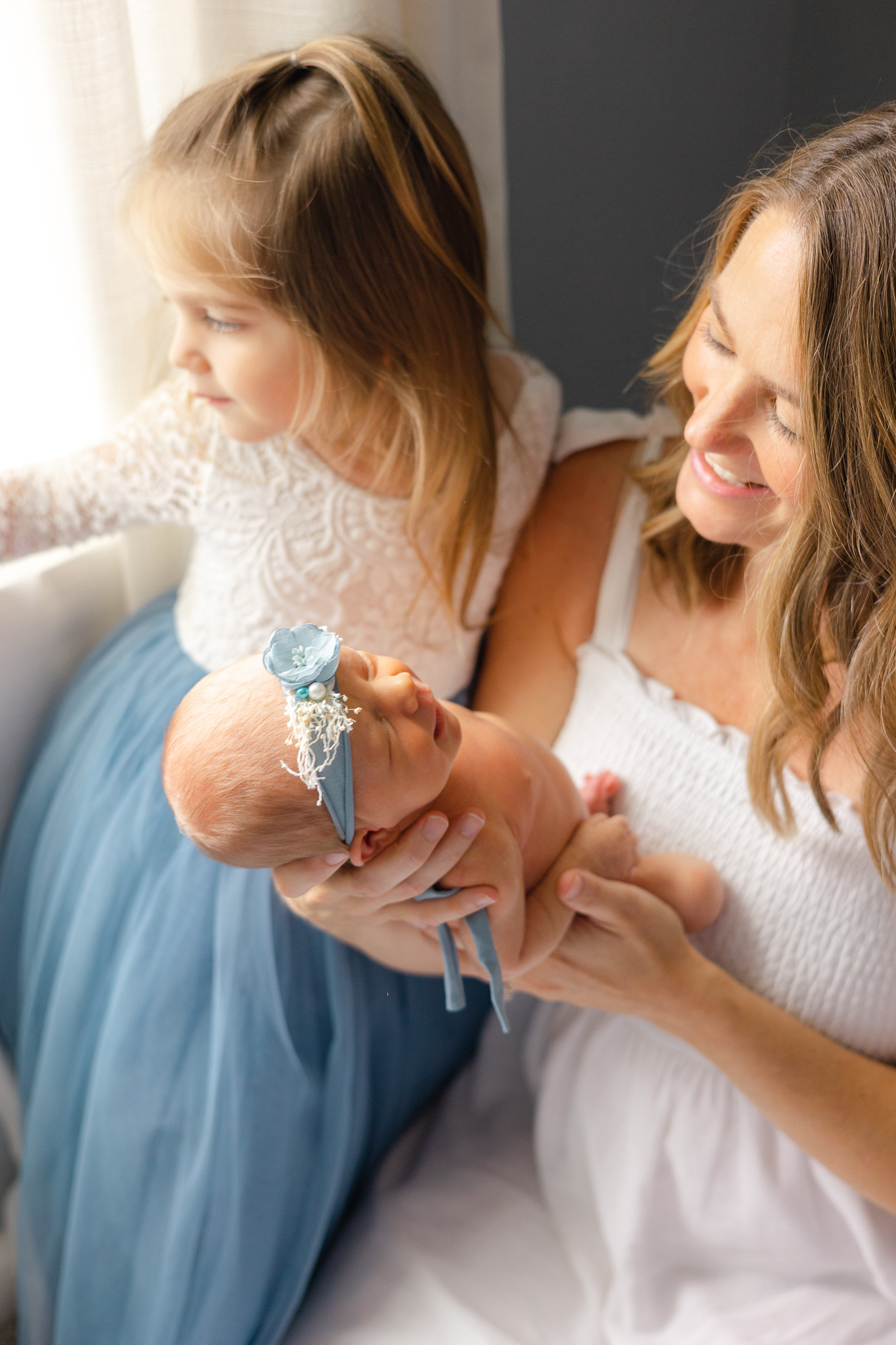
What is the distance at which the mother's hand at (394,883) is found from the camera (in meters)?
0.86

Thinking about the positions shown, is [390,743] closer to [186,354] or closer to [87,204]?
[186,354]

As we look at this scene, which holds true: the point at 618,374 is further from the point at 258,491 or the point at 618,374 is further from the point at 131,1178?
the point at 131,1178

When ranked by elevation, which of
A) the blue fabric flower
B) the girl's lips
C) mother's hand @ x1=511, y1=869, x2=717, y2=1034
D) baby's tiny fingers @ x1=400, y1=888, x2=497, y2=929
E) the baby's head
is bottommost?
mother's hand @ x1=511, y1=869, x2=717, y2=1034

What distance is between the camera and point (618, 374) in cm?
163

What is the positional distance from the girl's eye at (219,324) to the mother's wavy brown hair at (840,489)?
461 millimetres

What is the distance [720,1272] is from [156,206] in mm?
1260

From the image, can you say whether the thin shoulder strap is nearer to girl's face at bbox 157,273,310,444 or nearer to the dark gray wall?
the dark gray wall

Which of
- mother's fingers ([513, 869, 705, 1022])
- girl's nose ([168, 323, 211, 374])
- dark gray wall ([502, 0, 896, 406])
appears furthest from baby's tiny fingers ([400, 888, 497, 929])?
dark gray wall ([502, 0, 896, 406])

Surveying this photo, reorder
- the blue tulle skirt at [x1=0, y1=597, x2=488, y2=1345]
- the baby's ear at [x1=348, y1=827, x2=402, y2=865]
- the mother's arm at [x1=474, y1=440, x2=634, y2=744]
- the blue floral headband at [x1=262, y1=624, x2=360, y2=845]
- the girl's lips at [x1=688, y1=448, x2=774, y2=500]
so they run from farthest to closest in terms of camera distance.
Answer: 1. the mother's arm at [x1=474, y1=440, x2=634, y2=744]
2. the blue tulle skirt at [x1=0, y1=597, x2=488, y2=1345]
3. the girl's lips at [x1=688, y1=448, x2=774, y2=500]
4. the baby's ear at [x1=348, y1=827, x2=402, y2=865]
5. the blue floral headband at [x1=262, y1=624, x2=360, y2=845]

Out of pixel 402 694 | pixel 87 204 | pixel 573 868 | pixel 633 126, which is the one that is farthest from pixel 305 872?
pixel 633 126

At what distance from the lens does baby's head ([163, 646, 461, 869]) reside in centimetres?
77

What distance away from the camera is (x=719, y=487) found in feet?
3.18

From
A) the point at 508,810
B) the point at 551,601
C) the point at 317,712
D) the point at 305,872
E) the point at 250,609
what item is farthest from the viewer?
the point at 551,601

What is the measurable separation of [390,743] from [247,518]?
1.54 feet
